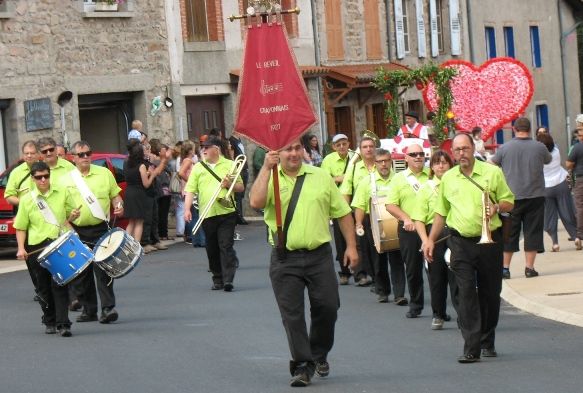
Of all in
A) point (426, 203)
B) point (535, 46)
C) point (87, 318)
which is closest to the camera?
point (426, 203)

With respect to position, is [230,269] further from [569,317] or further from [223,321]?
[569,317]

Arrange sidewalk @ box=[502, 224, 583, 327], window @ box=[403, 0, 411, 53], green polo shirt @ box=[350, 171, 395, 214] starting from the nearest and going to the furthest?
sidewalk @ box=[502, 224, 583, 327] < green polo shirt @ box=[350, 171, 395, 214] < window @ box=[403, 0, 411, 53]

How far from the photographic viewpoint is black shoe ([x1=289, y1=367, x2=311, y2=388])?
1101 cm

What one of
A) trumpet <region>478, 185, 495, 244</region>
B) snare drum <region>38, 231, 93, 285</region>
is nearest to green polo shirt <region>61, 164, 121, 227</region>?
snare drum <region>38, 231, 93, 285</region>

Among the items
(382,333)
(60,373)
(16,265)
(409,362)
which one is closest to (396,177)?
(382,333)

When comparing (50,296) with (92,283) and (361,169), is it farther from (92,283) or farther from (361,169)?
(361,169)

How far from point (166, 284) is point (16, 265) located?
4.27 metres

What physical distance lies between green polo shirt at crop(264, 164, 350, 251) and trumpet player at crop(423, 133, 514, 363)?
1321mm

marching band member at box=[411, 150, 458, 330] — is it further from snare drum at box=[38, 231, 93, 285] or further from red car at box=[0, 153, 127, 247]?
red car at box=[0, 153, 127, 247]

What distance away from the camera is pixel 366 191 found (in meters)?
16.6

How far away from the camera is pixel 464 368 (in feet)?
38.4

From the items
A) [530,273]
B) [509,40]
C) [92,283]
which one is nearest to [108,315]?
[92,283]

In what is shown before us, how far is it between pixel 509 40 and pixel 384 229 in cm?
3544

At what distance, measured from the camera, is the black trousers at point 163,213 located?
26844 mm
